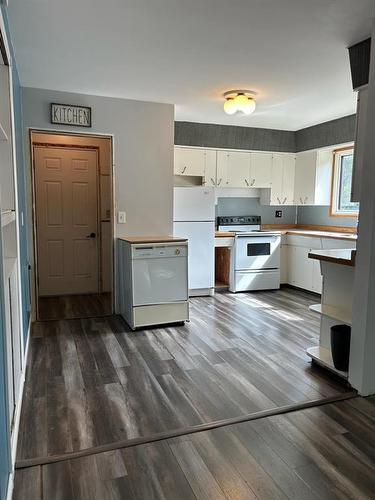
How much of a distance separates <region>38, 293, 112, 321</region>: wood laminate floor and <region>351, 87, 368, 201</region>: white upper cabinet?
3.03 metres

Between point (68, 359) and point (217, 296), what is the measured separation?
2.62 metres

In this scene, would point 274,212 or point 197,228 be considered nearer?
point 197,228

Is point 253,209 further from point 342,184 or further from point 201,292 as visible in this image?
point 201,292

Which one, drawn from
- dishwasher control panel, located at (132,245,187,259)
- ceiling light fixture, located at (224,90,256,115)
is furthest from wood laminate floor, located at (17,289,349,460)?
ceiling light fixture, located at (224,90,256,115)

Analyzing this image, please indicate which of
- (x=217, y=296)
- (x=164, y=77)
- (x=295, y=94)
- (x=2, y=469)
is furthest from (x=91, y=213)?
(x=2, y=469)

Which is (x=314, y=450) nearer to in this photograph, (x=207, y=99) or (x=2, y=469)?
(x=2, y=469)

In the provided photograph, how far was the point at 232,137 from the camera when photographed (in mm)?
5488

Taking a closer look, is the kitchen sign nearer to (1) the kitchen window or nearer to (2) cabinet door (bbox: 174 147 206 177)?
(2) cabinet door (bbox: 174 147 206 177)

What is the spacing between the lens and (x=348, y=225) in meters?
5.29

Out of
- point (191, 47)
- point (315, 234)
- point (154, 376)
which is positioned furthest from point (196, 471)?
point (315, 234)

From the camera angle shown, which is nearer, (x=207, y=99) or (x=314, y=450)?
(x=314, y=450)

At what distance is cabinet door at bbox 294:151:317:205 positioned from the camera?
5590 mm

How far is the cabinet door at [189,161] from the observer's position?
5.21 meters

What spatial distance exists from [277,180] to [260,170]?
338mm
